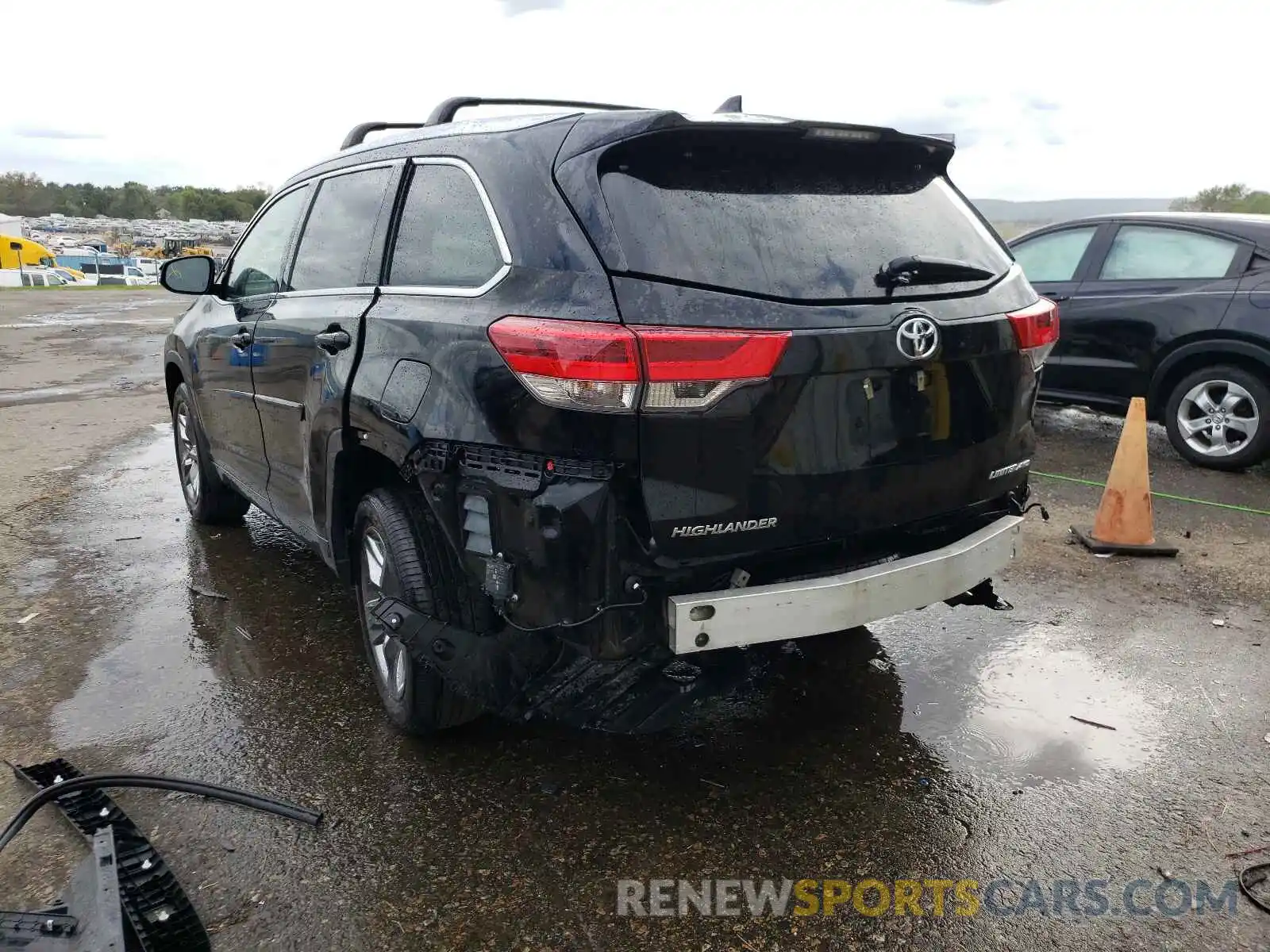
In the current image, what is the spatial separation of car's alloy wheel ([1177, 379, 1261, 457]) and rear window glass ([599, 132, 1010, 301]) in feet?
15.7

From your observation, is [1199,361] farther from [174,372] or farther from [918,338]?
[174,372]

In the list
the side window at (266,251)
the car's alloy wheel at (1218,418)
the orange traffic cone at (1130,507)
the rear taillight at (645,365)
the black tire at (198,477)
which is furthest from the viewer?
the car's alloy wheel at (1218,418)

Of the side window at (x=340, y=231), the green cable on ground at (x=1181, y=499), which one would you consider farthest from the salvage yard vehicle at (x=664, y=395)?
the green cable on ground at (x=1181, y=499)

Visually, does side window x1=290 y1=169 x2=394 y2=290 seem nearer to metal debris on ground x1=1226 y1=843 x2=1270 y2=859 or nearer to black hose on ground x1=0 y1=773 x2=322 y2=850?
black hose on ground x1=0 y1=773 x2=322 y2=850

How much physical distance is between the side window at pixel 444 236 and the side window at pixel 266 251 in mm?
1178

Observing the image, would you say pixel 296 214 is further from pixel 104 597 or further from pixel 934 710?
pixel 934 710

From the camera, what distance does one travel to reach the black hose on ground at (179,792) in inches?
109

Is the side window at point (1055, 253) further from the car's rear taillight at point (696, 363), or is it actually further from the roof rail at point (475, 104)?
the car's rear taillight at point (696, 363)

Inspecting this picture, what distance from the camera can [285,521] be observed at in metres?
4.11

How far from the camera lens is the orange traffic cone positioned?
4996mm

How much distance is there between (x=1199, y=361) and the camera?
677cm

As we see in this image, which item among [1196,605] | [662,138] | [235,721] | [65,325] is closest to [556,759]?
[235,721]

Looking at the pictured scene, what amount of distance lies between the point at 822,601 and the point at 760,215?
3.43ft

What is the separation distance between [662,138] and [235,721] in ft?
8.04
